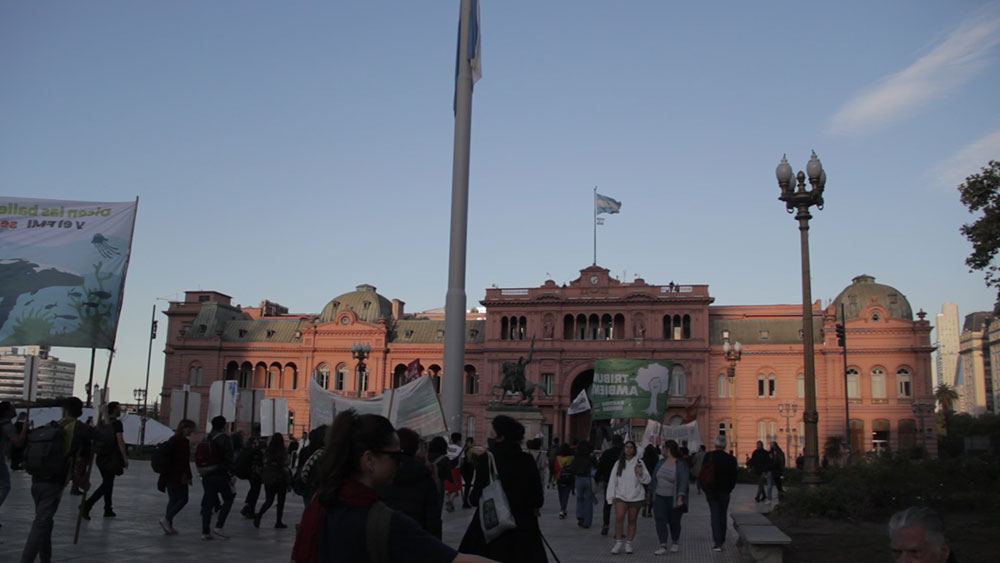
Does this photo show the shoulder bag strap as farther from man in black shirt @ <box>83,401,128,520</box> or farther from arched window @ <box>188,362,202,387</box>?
arched window @ <box>188,362,202,387</box>

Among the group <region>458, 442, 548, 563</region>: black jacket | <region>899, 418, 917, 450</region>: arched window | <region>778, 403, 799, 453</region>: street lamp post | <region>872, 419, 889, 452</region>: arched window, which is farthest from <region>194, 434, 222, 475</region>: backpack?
<region>899, 418, 917, 450</region>: arched window

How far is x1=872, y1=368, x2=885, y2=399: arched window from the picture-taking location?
6391 centimetres

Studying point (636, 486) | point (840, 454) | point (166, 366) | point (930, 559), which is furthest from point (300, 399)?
point (930, 559)

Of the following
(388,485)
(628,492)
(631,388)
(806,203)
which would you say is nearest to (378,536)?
(388,485)

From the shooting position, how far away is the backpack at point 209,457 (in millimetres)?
13555

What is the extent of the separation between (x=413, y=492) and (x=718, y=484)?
8525mm

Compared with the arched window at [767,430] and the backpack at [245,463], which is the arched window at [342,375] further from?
the backpack at [245,463]

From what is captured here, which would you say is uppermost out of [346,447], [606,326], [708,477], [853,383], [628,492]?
[606,326]

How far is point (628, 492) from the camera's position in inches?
544

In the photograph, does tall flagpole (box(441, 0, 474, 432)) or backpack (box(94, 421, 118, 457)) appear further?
tall flagpole (box(441, 0, 474, 432))

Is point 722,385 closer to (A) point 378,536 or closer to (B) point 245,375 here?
(B) point 245,375

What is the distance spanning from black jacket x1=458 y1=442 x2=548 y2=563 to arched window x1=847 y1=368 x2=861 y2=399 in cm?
6271

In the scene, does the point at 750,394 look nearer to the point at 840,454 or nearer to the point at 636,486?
the point at 840,454

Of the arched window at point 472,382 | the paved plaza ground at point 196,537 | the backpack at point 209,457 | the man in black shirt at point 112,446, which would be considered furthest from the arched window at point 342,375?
the backpack at point 209,457
